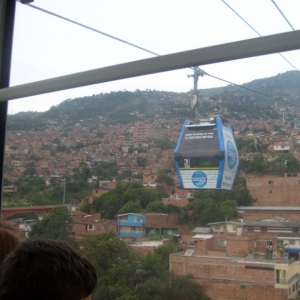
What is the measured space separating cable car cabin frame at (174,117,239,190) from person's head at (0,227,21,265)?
1.56m

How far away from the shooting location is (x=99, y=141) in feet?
8.95

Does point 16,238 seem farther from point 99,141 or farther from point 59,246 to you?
point 99,141

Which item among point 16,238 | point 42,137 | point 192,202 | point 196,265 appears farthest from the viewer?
point 42,137

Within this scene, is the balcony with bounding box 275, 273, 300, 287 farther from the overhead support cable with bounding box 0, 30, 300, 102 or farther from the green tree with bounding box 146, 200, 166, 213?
the overhead support cable with bounding box 0, 30, 300, 102

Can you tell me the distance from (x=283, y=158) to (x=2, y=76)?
1.73 meters

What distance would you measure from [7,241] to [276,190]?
1552 millimetres

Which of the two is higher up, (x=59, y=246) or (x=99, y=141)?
(x=99, y=141)

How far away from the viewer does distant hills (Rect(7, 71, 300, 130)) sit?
244 cm

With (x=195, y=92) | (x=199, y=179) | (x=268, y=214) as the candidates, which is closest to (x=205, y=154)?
(x=199, y=179)

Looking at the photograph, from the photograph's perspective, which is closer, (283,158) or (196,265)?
(196,265)

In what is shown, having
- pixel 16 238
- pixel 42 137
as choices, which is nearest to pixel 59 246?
pixel 16 238

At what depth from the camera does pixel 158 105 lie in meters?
2.59

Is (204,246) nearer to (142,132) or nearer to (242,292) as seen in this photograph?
(242,292)

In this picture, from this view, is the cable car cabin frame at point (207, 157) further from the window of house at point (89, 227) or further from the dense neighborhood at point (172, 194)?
the window of house at point (89, 227)
